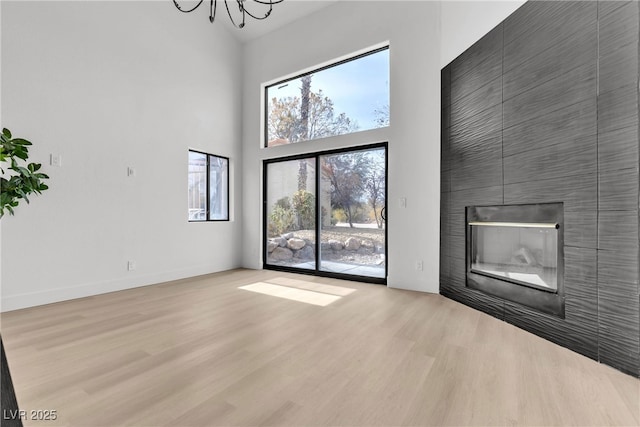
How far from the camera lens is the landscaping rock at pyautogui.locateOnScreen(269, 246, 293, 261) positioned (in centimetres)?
503

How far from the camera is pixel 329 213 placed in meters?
4.55

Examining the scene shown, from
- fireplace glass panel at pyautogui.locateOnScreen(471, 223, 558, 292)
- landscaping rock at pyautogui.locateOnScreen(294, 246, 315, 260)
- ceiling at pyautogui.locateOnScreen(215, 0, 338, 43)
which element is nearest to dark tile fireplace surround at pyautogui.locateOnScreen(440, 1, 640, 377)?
fireplace glass panel at pyautogui.locateOnScreen(471, 223, 558, 292)

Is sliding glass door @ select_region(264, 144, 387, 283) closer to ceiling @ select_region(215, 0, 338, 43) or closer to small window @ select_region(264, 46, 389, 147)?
small window @ select_region(264, 46, 389, 147)

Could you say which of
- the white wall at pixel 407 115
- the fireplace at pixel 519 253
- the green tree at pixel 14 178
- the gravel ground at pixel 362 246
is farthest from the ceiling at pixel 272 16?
the green tree at pixel 14 178

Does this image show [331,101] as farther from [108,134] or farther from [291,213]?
[108,134]

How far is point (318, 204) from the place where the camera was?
15.3 feet

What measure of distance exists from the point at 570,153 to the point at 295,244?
3.61 m

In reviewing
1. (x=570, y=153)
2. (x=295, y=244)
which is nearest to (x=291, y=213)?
(x=295, y=244)

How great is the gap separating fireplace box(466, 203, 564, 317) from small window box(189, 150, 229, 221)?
371 cm

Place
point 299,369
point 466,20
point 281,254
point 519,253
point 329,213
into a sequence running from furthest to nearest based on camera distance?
point 281,254 < point 329,213 < point 466,20 < point 519,253 < point 299,369

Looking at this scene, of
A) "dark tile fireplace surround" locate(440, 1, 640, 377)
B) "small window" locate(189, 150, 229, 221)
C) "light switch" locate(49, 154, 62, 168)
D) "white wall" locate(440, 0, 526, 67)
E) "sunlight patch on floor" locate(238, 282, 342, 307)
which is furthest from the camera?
"small window" locate(189, 150, 229, 221)

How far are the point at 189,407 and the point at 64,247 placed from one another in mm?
2850

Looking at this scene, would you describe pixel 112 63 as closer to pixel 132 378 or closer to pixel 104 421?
pixel 132 378

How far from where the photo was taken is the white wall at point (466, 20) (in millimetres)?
2785
